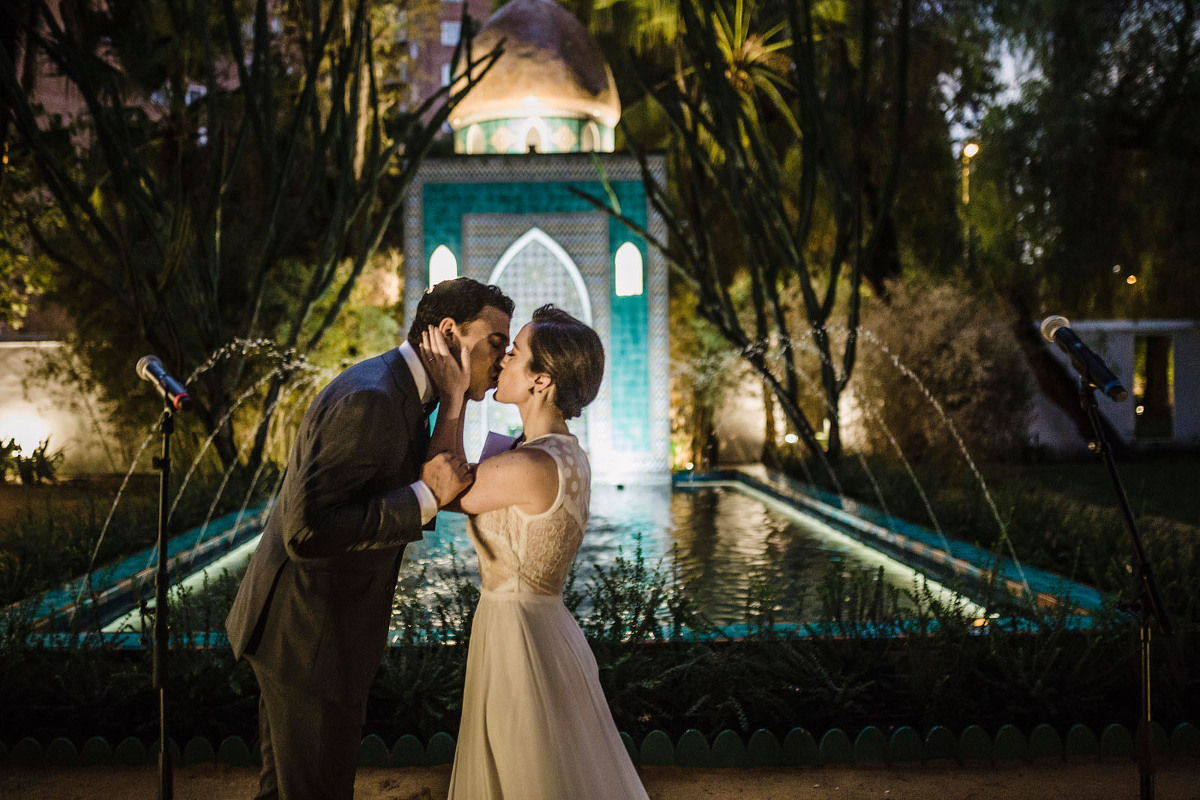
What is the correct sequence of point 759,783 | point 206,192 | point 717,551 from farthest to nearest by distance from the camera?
point 206,192, point 717,551, point 759,783

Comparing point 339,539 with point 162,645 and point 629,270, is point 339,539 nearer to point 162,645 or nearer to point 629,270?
point 162,645

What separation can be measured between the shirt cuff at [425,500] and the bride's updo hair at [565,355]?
0.47 m

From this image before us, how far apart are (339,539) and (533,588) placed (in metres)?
0.62

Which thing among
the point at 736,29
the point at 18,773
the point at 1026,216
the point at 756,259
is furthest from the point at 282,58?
the point at 18,773

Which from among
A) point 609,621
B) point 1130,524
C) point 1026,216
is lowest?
point 609,621

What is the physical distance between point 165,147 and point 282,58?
13.1 ft

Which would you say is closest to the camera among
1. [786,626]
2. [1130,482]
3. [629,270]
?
[786,626]

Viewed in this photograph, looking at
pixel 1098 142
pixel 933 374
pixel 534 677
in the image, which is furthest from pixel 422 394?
pixel 1098 142

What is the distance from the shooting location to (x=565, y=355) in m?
2.94

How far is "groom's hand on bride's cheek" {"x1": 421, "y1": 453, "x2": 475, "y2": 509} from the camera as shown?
273cm

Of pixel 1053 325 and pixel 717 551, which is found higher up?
pixel 1053 325

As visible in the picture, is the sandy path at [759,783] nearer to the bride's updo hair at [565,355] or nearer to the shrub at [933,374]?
the bride's updo hair at [565,355]

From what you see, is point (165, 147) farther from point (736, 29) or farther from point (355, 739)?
point (355, 739)

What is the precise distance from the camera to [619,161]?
1708 centimetres
